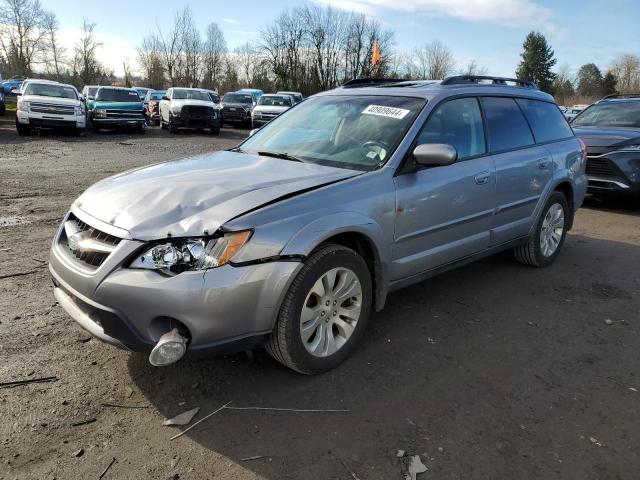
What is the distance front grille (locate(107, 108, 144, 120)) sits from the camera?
20.2 meters

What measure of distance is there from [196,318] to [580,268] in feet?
14.4

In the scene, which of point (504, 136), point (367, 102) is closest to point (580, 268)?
point (504, 136)

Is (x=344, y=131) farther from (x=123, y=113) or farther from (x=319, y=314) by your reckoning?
(x=123, y=113)

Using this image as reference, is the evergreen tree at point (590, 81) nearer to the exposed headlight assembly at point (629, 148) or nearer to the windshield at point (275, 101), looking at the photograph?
the windshield at point (275, 101)

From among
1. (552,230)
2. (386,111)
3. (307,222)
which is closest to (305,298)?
(307,222)

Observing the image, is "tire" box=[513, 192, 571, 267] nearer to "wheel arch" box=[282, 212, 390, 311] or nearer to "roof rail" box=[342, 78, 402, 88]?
"roof rail" box=[342, 78, 402, 88]

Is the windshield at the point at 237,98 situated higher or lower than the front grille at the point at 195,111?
higher

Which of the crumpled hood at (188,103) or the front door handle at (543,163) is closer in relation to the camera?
the front door handle at (543,163)

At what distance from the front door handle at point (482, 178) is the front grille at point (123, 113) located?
1924cm

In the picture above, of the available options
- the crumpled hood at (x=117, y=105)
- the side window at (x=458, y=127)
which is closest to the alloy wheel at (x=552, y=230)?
the side window at (x=458, y=127)

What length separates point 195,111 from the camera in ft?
70.5

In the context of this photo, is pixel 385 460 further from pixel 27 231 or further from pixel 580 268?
pixel 27 231

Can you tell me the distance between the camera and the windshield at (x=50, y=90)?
17.5m

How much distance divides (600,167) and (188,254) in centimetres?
756
